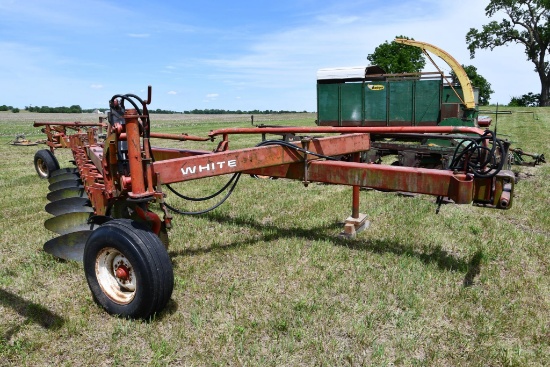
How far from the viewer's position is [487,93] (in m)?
63.0

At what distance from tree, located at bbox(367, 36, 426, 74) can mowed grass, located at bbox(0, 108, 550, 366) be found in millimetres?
47673

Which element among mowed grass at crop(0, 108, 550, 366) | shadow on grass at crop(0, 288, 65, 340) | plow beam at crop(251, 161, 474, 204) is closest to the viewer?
mowed grass at crop(0, 108, 550, 366)

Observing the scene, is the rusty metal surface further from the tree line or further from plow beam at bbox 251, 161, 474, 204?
the tree line

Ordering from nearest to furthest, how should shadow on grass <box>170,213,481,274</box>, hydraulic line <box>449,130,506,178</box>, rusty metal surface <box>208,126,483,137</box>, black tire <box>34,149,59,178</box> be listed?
hydraulic line <box>449,130,506,178</box> → rusty metal surface <box>208,126,483,137</box> → shadow on grass <box>170,213,481,274</box> → black tire <box>34,149,59,178</box>

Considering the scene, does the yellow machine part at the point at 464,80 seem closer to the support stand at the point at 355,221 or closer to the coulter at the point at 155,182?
the support stand at the point at 355,221

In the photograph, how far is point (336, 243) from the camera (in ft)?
16.1

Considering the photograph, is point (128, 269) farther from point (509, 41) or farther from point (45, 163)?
point (509, 41)

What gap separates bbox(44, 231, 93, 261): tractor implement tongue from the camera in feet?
13.9

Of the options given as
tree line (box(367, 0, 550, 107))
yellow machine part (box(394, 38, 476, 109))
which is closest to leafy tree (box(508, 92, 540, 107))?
tree line (box(367, 0, 550, 107))

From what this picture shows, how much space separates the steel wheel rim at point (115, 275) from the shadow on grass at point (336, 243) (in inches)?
47.1

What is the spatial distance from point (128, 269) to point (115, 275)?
0.17 metres

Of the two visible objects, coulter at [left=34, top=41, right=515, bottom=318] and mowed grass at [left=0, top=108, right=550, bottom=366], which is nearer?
mowed grass at [left=0, top=108, right=550, bottom=366]

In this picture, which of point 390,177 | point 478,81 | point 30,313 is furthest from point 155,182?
point 478,81

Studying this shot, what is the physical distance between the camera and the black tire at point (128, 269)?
9.94 feet
